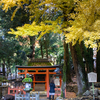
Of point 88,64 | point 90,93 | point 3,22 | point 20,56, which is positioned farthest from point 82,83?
point 20,56

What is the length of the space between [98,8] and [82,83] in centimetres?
480

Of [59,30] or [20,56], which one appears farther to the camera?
[20,56]

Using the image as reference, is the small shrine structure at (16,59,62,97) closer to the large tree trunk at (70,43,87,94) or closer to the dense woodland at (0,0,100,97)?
the dense woodland at (0,0,100,97)

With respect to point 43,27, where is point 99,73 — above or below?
below

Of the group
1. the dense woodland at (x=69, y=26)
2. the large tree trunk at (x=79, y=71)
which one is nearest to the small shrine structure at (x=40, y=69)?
the dense woodland at (x=69, y=26)

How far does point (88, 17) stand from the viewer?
16.0ft

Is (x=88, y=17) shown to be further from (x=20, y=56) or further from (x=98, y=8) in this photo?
(x=20, y=56)

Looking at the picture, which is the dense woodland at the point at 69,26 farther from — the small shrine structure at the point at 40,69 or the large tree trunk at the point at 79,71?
the small shrine structure at the point at 40,69

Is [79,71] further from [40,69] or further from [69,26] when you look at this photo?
[40,69]

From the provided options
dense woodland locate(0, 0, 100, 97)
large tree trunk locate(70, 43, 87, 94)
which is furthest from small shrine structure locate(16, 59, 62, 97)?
large tree trunk locate(70, 43, 87, 94)

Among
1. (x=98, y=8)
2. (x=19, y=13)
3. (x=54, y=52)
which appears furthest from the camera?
(x=54, y=52)

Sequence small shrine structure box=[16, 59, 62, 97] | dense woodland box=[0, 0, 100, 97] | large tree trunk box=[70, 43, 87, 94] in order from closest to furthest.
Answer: dense woodland box=[0, 0, 100, 97], large tree trunk box=[70, 43, 87, 94], small shrine structure box=[16, 59, 62, 97]

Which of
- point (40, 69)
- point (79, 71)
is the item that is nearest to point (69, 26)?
point (79, 71)

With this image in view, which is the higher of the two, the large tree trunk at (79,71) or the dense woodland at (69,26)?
the dense woodland at (69,26)
